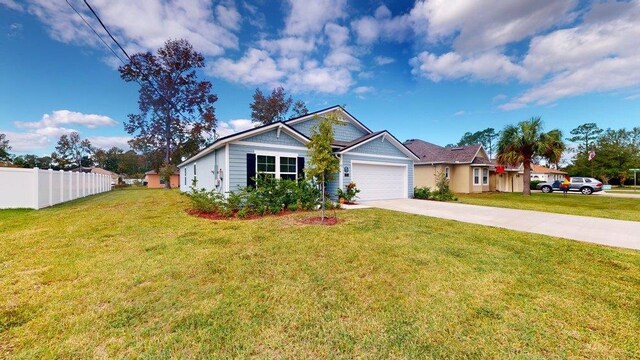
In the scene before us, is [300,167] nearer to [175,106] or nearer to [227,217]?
[227,217]

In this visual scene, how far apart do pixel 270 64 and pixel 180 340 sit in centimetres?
1601

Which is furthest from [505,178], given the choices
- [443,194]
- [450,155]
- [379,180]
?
[379,180]

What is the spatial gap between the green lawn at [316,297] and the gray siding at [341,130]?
10.7 m

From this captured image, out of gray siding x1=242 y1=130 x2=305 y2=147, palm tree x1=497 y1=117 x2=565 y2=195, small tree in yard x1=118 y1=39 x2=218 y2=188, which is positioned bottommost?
gray siding x1=242 y1=130 x2=305 y2=147

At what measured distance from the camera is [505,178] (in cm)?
2656

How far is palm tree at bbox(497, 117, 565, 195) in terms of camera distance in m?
19.2

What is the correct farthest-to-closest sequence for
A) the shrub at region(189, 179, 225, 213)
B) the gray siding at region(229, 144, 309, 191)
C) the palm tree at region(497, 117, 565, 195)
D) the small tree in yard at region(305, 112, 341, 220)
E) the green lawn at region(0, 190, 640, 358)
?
the palm tree at region(497, 117, 565, 195), the gray siding at region(229, 144, 309, 191), the shrub at region(189, 179, 225, 213), the small tree in yard at region(305, 112, 341, 220), the green lawn at region(0, 190, 640, 358)

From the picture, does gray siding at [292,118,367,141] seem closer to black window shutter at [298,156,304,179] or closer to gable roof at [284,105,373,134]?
gable roof at [284,105,373,134]

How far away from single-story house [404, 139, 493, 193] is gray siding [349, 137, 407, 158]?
7158 millimetres

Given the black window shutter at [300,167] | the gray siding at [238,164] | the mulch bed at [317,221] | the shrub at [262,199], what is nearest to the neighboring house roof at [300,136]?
the gray siding at [238,164]

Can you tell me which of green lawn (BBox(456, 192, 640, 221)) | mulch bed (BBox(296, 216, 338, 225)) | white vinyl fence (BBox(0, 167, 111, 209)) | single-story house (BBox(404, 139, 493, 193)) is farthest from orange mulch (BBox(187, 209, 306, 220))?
single-story house (BBox(404, 139, 493, 193))

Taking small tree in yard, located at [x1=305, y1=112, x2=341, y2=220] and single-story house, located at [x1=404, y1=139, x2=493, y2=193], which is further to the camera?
single-story house, located at [x1=404, y1=139, x2=493, y2=193]

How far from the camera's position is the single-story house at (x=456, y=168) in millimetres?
21031

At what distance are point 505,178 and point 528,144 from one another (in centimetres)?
796
